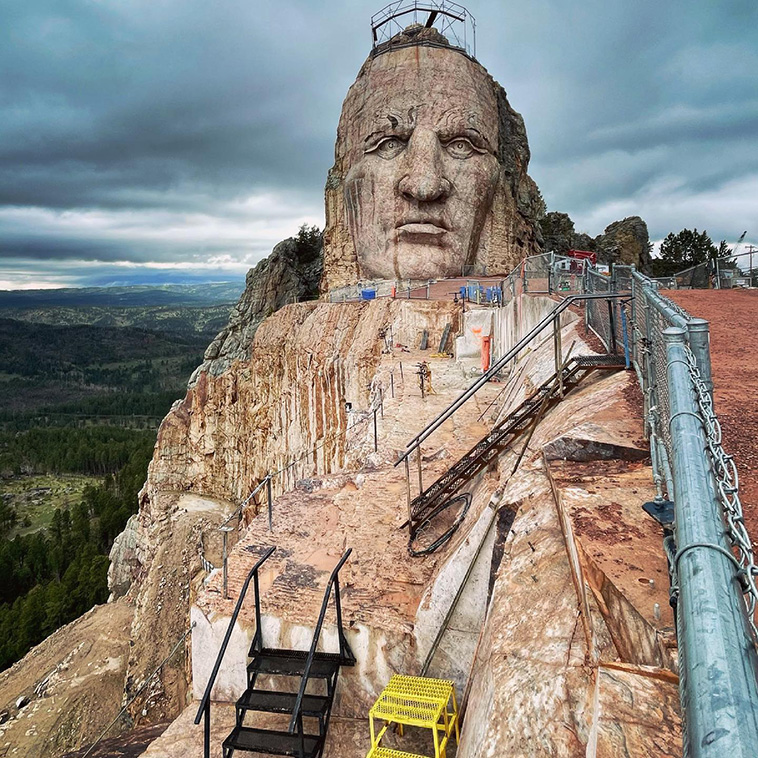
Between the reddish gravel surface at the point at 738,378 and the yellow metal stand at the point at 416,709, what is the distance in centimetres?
302

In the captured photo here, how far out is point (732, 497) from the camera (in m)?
2.15

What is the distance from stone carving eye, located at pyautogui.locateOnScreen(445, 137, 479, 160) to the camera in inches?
995

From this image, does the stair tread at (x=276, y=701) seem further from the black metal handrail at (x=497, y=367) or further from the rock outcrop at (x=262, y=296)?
the rock outcrop at (x=262, y=296)

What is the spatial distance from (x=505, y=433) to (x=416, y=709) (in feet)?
10.3

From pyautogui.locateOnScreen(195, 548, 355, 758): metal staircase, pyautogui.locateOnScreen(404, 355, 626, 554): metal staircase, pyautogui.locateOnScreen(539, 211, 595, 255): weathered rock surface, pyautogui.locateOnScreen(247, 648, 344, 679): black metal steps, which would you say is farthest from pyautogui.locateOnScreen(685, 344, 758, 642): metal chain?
pyautogui.locateOnScreen(539, 211, 595, 255): weathered rock surface

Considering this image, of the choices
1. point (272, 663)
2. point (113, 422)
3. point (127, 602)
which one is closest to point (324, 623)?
point (272, 663)

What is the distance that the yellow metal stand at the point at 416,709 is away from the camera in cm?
448

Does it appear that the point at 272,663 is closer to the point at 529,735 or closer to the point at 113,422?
the point at 529,735

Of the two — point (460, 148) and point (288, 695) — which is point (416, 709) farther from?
point (460, 148)

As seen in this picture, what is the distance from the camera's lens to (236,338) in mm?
32469

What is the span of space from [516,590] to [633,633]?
1.05 meters

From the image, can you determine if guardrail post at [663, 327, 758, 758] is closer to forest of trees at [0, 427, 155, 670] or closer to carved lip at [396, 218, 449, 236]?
carved lip at [396, 218, 449, 236]

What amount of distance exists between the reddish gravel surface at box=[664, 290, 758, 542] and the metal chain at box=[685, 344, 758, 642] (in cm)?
89

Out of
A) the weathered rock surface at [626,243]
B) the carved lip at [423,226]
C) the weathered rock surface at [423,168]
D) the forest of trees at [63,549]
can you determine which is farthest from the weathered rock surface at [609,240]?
the forest of trees at [63,549]
